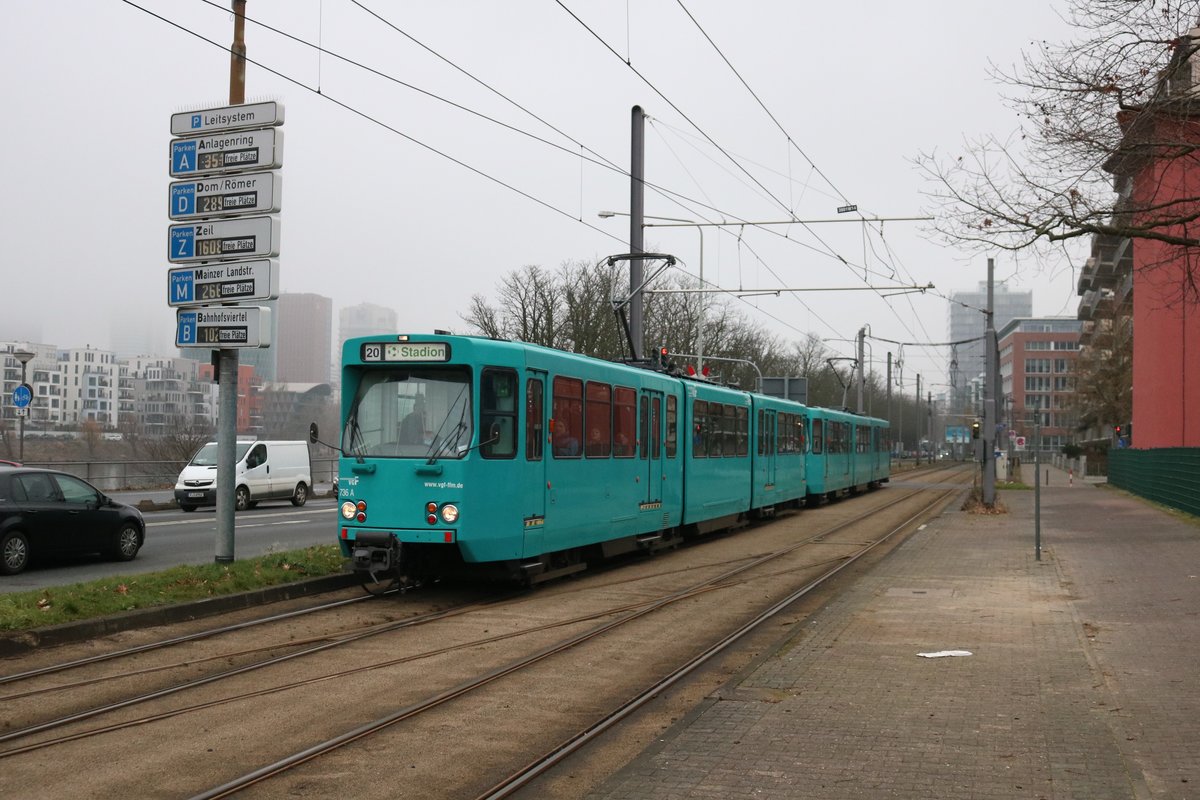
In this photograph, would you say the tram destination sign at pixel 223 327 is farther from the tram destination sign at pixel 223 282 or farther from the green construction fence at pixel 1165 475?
the green construction fence at pixel 1165 475

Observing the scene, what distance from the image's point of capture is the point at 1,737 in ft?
21.7

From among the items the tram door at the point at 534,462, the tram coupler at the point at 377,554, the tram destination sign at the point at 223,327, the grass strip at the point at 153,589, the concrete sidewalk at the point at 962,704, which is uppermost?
the tram destination sign at the point at 223,327

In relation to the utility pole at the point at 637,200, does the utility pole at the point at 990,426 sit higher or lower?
lower

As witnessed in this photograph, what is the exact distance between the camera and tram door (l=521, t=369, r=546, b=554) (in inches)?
502

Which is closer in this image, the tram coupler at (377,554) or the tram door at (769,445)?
the tram coupler at (377,554)

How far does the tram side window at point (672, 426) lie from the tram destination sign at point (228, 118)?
7700 millimetres

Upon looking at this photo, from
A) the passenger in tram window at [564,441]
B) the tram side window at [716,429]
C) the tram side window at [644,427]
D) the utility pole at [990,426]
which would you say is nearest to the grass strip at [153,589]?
the passenger in tram window at [564,441]

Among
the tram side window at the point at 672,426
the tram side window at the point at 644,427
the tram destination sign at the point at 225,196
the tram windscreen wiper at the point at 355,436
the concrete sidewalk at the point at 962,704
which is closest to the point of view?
the concrete sidewalk at the point at 962,704

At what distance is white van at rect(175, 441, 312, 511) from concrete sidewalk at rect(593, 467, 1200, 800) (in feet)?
60.1

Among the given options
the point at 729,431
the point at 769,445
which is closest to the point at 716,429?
the point at 729,431

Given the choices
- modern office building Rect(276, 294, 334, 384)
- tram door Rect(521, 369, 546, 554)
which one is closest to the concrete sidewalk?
tram door Rect(521, 369, 546, 554)

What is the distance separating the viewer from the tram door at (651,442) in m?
16.7

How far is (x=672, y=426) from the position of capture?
60.0 ft

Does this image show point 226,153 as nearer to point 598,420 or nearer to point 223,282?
point 223,282
